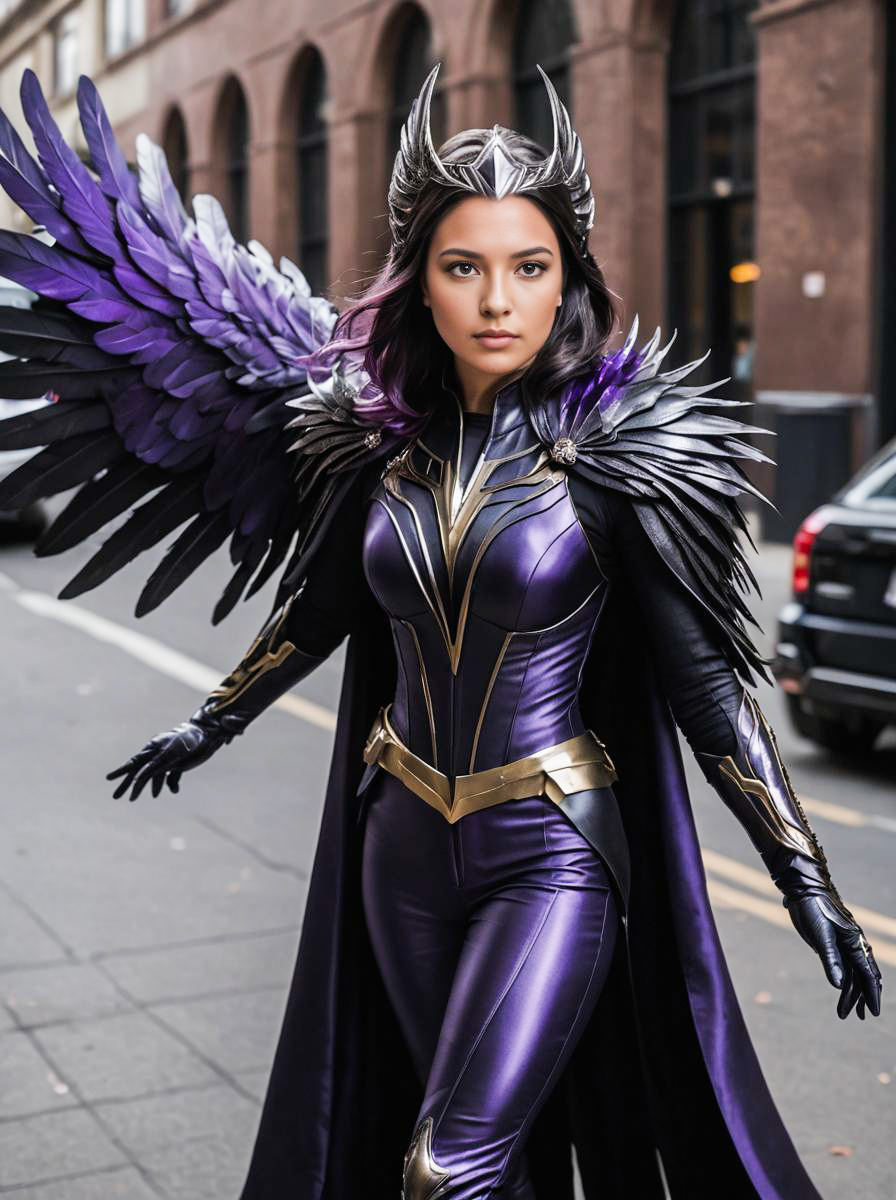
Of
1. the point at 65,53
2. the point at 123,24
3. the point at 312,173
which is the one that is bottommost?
the point at 312,173

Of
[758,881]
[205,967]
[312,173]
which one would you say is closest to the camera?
[205,967]

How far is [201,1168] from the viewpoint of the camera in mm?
4074

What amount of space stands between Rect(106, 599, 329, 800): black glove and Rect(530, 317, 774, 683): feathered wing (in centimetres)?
70

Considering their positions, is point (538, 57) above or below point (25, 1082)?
above

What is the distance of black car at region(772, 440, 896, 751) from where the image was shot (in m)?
7.82

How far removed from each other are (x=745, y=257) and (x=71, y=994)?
15482 millimetres

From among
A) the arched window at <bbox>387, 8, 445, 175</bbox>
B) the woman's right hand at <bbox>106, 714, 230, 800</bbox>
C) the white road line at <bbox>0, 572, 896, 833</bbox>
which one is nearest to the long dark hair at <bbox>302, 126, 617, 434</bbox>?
the woman's right hand at <bbox>106, 714, 230, 800</bbox>

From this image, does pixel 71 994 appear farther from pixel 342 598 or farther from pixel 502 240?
pixel 502 240

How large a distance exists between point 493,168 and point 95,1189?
2.50 m

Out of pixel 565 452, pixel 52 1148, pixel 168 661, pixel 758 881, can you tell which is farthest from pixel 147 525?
pixel 168 661

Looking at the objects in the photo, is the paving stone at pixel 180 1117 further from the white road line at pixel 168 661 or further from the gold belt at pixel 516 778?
the white road line at pixel 168 661

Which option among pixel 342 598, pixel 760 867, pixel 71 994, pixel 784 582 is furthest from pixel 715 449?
pixel 784 582

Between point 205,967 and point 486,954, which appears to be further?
point 205,967

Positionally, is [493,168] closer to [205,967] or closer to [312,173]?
[205,967]
